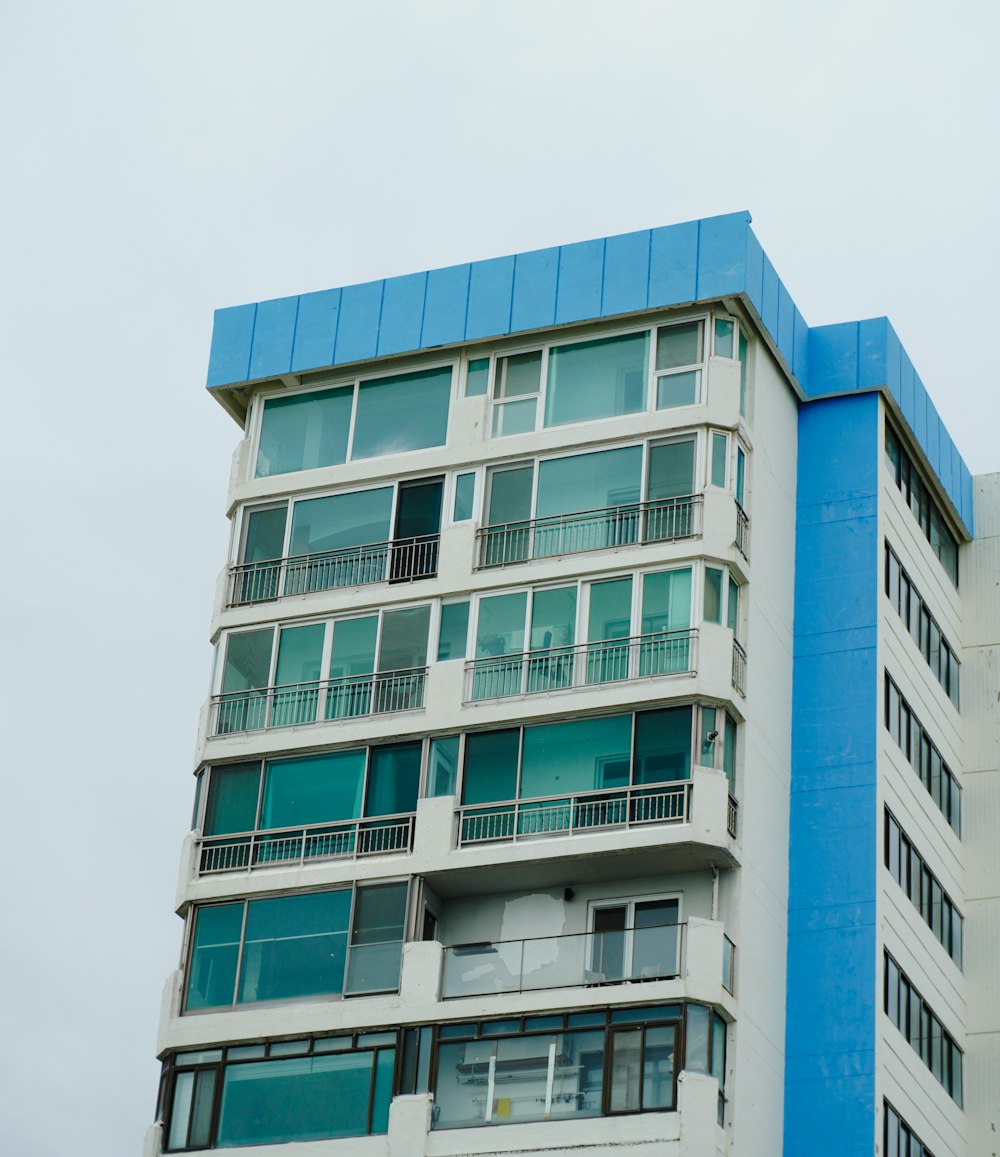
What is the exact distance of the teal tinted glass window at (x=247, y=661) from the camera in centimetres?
4619

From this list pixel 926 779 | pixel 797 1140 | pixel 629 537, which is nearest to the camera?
pixel 797 1140

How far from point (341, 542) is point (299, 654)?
7.58 ft

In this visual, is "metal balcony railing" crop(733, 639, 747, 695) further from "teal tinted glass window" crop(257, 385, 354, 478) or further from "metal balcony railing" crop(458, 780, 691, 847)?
"teal tinted glass window" crop(257, 385, 354, 478)

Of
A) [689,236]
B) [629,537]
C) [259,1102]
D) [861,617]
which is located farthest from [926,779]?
[259,1102]

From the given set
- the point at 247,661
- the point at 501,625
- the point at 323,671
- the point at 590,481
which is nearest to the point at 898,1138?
the point at 501,625

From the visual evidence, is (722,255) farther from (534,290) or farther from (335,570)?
(335,570)

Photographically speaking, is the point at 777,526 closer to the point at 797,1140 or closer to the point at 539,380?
the point at 539,380

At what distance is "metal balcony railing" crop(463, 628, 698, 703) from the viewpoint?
4316cm

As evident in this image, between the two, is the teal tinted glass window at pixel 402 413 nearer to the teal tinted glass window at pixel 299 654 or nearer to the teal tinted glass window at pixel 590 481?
the teal tinted glass window at pixel 590 481

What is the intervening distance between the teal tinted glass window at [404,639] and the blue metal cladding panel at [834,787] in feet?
22.3

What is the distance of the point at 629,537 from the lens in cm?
4466

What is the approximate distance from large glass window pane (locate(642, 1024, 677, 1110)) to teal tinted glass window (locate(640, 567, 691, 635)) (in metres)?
7.14

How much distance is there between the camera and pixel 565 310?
153 feet

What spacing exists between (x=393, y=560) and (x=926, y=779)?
11.1 meters
